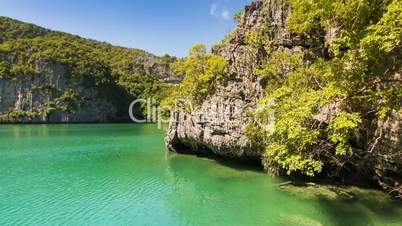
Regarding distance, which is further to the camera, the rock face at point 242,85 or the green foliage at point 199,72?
the green foliage at point 199,72

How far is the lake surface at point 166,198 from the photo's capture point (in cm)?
1280

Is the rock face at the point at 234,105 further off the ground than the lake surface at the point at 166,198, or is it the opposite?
the rock face at the point at 234,105

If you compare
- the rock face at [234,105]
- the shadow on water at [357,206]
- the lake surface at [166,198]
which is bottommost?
the lake surface at [166,198]

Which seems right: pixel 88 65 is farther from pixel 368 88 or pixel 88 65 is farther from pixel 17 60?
pixel 368 88

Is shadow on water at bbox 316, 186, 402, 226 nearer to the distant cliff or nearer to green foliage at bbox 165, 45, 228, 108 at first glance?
green foliage at bbox 165, 45, 228, 108

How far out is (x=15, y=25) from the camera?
114m

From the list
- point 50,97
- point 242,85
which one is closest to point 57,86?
point 50,97

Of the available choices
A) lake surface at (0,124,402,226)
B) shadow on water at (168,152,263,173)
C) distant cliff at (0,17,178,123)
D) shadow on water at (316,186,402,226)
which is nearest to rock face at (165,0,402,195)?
shadow on water at (168,152,263,173)

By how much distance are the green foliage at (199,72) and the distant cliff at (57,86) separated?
66.5 m

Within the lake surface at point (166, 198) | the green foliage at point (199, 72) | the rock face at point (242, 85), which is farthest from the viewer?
the green foliage at point (199, 72)

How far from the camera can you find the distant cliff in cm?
8544

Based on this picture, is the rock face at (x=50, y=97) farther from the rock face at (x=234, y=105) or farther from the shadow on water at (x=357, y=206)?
the shadow on water at (x=357, y=206)

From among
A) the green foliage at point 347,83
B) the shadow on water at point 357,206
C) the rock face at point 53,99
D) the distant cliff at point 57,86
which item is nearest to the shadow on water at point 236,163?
the shadow on water at point 357,206

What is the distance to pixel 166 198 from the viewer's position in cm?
1608
